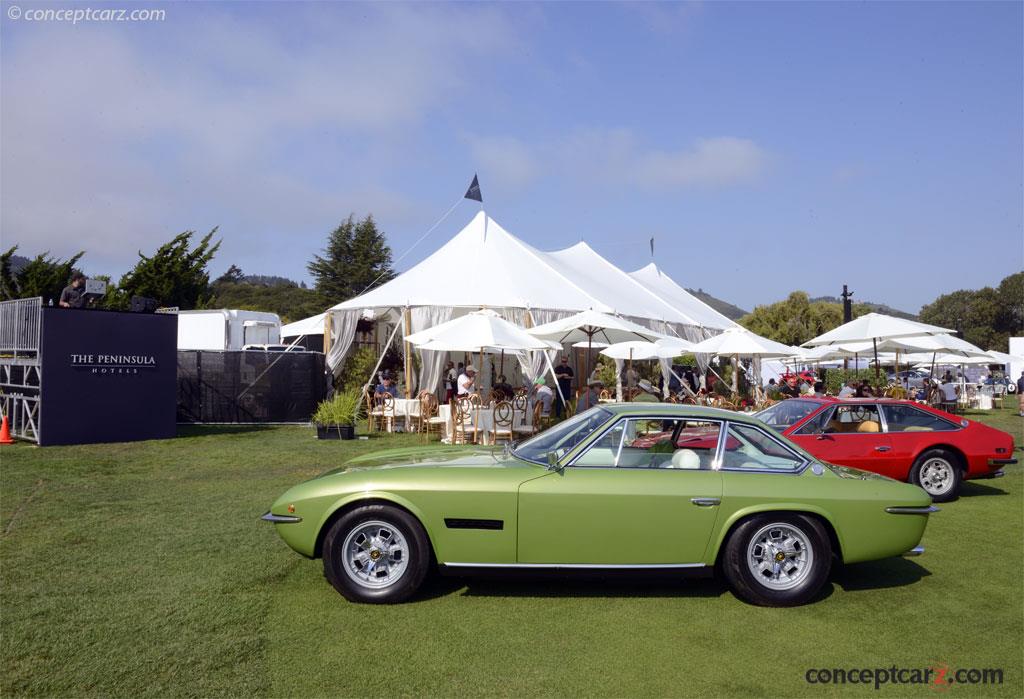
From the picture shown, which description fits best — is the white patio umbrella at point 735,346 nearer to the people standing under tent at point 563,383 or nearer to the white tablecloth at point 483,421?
the people standing under tent at point 563,383

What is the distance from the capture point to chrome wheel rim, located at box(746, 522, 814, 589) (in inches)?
200

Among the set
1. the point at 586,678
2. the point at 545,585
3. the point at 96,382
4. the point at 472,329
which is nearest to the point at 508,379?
the point at 472,329

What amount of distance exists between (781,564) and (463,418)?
30.6 feet

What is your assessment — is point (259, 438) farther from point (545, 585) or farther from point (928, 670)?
point (928, 670)

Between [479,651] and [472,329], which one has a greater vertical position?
[472,329]

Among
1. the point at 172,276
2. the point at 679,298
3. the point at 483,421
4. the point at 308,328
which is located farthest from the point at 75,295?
the point at 172,276

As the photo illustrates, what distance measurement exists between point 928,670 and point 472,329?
38.2 ft

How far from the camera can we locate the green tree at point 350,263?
61188 millimetres

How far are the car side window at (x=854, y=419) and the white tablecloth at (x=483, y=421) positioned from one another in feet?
20.1

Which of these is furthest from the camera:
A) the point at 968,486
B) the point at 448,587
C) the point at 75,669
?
the point at 968,486

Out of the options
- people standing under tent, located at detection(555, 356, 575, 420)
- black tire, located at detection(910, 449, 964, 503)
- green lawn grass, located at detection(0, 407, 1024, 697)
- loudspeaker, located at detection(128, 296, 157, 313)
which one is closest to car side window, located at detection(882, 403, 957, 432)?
black tire, located at detection(910, 449, 964, 503)

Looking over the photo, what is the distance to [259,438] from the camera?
49.1 ft

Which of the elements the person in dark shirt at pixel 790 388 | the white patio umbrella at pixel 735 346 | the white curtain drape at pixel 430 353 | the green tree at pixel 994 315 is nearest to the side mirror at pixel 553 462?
the white patio umbrella at pixel 735 346
